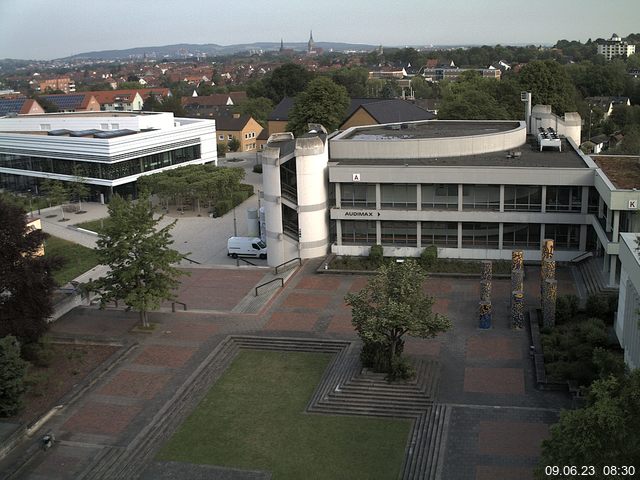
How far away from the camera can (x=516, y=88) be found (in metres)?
73.9

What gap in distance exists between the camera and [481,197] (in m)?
37.7

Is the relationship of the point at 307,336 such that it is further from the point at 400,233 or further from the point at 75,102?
the point at 75,102

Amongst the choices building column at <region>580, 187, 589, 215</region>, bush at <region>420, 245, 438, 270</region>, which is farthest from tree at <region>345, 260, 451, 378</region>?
building column at <region>580, 187, 589, 215</region>

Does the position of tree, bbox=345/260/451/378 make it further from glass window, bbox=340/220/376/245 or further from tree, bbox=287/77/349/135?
tree, bbox=287/77/349/135

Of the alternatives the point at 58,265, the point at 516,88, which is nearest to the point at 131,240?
the point at 58,265

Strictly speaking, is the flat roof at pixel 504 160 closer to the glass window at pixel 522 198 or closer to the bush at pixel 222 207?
the glass window at pixel 522 198

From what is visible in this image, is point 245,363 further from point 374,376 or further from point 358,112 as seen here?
point 358,112

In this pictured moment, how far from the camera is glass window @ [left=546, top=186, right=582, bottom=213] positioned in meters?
36.6

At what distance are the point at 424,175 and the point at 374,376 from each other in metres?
15.2

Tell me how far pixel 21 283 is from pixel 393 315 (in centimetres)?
1339

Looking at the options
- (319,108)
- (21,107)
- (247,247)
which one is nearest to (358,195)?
(247,247)

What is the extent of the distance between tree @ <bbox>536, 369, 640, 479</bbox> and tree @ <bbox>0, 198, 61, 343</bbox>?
19.3 metres

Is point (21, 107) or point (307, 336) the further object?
point (21, 107)

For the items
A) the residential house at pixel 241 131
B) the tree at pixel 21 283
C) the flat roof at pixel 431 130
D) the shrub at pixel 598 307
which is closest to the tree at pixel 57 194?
the flat roof at pixel 431 130
